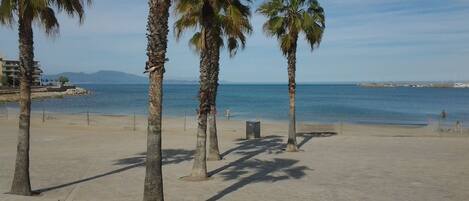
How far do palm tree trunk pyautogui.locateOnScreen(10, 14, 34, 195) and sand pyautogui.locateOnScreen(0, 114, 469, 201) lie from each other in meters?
0.49

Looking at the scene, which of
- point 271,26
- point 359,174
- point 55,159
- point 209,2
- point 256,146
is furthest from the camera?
point 256,146

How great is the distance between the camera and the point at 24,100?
42.8 ft

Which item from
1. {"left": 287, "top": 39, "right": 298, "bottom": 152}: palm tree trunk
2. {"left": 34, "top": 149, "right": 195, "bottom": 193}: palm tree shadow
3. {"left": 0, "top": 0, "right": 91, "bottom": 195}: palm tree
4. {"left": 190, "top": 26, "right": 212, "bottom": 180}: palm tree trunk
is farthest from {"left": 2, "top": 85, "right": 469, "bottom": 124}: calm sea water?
{"left": 0, "top": 0, "right": 91, "bottom": 195}: palm tree

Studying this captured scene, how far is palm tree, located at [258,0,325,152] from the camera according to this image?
23062 mm

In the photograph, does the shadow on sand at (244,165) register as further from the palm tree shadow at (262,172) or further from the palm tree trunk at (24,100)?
the palm tree trunk at (24,100)

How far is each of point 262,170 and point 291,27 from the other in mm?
7519

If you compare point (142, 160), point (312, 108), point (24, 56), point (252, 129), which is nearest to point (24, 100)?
point (24, 56)

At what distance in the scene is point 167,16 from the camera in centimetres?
1068

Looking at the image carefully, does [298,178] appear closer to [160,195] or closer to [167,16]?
[160,195]

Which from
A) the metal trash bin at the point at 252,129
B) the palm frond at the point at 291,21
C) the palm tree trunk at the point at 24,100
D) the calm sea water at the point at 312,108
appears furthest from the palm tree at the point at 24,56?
the calm sea water at the point at 312,108

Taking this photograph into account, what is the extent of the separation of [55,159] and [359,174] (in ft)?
35.4

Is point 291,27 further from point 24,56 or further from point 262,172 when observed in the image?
point 24,56

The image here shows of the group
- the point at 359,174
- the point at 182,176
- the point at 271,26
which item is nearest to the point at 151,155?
the point at 182,176

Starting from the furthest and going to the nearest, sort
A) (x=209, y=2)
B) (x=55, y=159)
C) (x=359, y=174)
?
1. (x=55, y=159)
2. (x=359, y=174)
3. (x=209, y=2)
